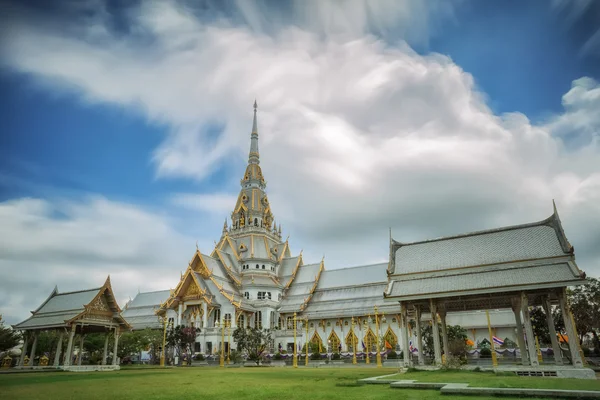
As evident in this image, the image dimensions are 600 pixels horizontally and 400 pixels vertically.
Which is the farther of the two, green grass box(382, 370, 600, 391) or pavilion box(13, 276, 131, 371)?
pavilion box(13, 276, 131, 371)

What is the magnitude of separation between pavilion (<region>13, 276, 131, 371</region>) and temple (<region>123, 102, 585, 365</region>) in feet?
39.9

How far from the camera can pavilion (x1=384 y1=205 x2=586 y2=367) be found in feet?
72.2

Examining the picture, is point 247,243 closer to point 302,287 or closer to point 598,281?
point 302,287

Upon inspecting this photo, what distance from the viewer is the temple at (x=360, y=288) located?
24203 mm

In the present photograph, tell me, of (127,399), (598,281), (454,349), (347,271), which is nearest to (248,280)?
(347,271)

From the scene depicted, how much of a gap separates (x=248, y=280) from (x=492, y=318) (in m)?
30.6

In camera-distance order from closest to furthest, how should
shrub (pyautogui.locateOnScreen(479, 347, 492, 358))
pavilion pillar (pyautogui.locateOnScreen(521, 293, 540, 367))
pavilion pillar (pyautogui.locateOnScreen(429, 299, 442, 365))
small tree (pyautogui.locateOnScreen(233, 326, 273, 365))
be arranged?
pavilion pillar (pyautogui.locateOnScreen(521, 293, 540, 367))
pavilion pillar (pyautogui.locateOnScreen(429, 299, 442, 365))
shrub (pyautogui.locateOnScreen(479, 347, 492, 358))
small tree (pyautogui.locateOnScreen(233, 326, 273, 365))

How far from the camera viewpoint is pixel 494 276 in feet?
79.4

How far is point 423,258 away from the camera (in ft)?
96.8

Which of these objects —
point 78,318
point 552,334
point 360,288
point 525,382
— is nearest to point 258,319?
point 360,288

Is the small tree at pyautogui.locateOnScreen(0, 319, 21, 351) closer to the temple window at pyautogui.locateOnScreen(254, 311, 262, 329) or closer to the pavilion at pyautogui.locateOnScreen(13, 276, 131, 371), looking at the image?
the pavilion at pyautogui.locateOnScreen(13, 276, 131, 371)

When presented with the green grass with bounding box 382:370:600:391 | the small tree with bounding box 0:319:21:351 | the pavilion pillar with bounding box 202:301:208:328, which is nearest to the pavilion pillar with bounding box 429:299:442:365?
the green grass with bounding box 382:370:600:391

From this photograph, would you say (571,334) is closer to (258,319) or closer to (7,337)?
(258,319)

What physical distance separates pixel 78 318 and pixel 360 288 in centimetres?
3308
